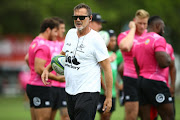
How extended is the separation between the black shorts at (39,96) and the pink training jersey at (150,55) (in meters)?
2.07

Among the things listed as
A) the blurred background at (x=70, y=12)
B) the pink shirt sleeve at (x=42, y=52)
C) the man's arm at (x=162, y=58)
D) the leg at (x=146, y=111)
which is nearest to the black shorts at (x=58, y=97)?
the pink shirt sleeve at (x=42, y=52)

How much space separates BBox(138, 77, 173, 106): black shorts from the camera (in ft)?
27.8

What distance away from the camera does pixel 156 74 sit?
28.2ft

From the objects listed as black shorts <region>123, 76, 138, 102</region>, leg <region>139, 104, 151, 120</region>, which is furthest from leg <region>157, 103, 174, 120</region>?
black shorts <region>123, 76, 138, 102</region>

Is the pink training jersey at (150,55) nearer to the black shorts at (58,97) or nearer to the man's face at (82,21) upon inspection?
the man's face at (82,21)

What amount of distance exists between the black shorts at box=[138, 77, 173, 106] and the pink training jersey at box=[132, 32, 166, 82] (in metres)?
0.10

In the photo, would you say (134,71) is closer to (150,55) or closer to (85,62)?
(150,55)

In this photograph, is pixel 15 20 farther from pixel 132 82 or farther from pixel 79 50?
pixel 79 50

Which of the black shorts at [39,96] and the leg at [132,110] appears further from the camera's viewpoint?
the leg at [132,110]

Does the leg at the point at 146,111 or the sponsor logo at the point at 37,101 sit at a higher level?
the sponsor logo at the point at 37,101

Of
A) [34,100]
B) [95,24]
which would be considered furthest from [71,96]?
[95,24]

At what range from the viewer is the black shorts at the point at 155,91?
8484 millimetres

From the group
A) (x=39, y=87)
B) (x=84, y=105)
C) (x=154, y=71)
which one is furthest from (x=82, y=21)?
(x=39, y=87)

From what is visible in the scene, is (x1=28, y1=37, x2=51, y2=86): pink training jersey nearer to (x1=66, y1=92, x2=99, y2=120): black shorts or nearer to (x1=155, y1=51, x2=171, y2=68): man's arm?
(x1=66, y1=92, x2=99, y2=120): black shorts
